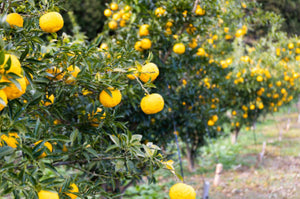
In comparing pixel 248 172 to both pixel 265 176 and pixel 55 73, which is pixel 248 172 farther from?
pixel 55 73

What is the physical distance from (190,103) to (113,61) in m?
1.96

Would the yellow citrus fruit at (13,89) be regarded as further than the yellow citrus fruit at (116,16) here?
No

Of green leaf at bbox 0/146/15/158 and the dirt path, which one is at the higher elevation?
green leaf at bbox 0/146/15/158

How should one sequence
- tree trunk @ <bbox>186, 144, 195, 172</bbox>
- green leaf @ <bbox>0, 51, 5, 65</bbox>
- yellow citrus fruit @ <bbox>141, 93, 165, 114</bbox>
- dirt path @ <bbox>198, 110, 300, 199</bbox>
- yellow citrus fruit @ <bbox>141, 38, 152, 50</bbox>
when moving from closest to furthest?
green leaf @ <bbox>0, 51, 5, 65</bbox>
yellow citrus fruit @ <bbox>141, 93, 165, 114</bbox>
yellow citrus fruit @ <bbox>141, 38, 152, 50</bbox>
dirt path @ <bbox>198, 110, 300, 199</bbox>
tree trunk @ <bbox>186, 144, 195, 172</bbox>

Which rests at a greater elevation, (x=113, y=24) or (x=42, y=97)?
(x=42, y=97)

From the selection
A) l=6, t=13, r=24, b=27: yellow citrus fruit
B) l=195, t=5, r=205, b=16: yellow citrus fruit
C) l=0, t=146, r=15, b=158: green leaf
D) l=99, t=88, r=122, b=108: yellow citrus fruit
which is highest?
l=6, t=13, r=24, b=27: yellow citrus fruit

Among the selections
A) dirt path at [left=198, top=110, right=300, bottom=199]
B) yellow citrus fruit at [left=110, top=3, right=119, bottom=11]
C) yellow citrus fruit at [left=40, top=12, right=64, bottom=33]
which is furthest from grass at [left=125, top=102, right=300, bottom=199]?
yellow citrus fruit at [left=40, top=12, right=64, bottom=33]

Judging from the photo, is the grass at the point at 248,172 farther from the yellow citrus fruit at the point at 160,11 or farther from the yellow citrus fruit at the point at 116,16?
the yellow citrus fruit at the point at 116,16

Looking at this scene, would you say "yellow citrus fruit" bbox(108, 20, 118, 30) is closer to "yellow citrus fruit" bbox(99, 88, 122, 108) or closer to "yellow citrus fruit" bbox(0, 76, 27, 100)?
"yellow citrus fruit" bbox(99, 88, 122, 108)

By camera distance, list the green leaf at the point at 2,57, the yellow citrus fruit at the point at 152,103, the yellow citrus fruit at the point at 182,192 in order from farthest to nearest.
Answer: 1. the yellow citrus fruit at the point at 152,103
2. the yellow citrus fruit at the point at 182,192
3. the green leaf at the point at 2,57

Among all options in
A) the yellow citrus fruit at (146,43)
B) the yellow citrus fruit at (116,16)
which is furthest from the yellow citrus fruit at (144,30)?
the yellow citrus fruit at (116,16)

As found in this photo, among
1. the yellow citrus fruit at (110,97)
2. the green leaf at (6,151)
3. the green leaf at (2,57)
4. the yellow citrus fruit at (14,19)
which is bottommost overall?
the green leaf at (6,151)

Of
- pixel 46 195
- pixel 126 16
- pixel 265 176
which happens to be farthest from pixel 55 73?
pixel 265 176

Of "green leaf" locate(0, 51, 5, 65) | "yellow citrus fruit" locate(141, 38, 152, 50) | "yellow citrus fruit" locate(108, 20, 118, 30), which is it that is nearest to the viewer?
"green leaf" locate(0, 51, 5, 65)
